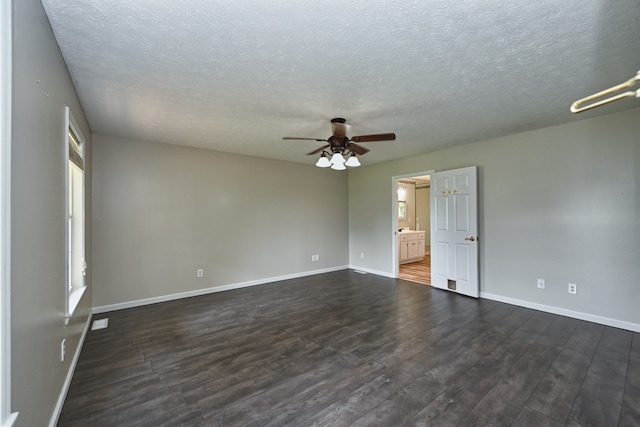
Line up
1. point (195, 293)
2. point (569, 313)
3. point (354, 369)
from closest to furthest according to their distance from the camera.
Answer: point (354, 369) → point (569, 313) → point (195, 293)

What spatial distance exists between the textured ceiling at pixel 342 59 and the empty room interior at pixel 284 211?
2cm

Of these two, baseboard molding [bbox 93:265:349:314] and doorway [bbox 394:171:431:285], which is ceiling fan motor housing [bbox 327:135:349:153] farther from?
baseboard molding [bbox 93:265:349:314]

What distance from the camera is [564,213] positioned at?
3518 millimetres

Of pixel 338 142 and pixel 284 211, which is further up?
pixel 338 142

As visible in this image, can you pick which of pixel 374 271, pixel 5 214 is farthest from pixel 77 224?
pixel 374 271

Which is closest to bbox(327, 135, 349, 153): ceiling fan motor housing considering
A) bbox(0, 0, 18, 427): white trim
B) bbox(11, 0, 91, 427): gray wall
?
bbox(11, 0, 91, 427): gray wall

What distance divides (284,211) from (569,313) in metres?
4.66

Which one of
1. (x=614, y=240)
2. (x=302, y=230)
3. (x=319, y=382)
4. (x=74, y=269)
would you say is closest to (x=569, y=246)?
(x=614, y=240)

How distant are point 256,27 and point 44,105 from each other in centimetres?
136

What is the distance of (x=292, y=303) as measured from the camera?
4098 millimetres

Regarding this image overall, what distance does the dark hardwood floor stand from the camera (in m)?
1.83

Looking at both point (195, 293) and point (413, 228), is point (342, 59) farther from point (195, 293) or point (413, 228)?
point (413, 228)

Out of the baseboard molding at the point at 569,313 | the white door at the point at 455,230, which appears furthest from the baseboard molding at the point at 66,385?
the baseboard molding at the point at 569,313

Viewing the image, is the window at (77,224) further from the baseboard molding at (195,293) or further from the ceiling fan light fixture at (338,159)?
the ceiling fan light fixture at (338,159)
